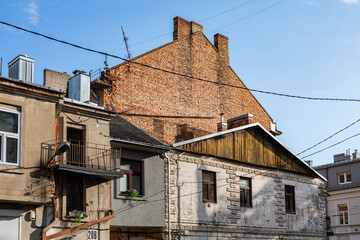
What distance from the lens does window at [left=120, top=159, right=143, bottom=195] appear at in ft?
74.6

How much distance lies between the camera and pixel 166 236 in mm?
23672

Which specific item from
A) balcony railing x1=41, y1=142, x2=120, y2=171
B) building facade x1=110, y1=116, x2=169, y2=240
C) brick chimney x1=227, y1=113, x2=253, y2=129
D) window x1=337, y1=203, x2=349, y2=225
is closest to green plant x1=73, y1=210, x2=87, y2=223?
balcony railing x1=41, y1=142, x2=120, y2=171

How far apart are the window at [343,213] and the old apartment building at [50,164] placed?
30.7m

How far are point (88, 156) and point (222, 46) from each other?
18.7 m

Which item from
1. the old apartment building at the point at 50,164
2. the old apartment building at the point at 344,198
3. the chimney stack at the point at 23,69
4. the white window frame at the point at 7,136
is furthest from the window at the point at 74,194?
the old apartment building at the point at 344,198

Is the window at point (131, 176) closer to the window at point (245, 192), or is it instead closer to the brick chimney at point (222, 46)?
the window at point (245, 192)

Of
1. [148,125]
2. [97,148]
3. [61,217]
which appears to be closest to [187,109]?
[148,125]

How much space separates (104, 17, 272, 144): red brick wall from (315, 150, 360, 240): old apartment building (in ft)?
39.4

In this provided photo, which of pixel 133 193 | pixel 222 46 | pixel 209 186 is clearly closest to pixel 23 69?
pixel 133 193

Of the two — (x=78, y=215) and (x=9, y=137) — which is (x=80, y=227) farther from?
(x=9, y=137)

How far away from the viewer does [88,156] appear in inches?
811

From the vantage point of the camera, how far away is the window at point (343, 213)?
46.6 meters

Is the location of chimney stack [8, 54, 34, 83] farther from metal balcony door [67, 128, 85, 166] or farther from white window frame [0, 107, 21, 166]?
metal balcony door [67, 128, 85, 166]

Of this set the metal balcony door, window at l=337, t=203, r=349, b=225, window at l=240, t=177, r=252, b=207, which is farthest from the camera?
window at l=337, t=203, r=349, b=225
